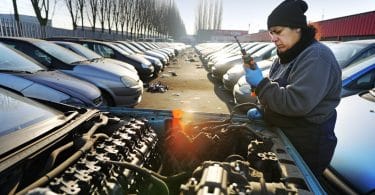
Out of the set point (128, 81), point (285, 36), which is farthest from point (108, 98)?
point (285, 36)

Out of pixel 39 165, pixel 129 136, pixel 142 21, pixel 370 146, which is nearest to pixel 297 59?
pixel 370 146

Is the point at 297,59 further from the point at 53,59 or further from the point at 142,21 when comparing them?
the point at 142,21

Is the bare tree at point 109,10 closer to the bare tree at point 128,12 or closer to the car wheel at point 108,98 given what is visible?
the bare tree at point 128,12

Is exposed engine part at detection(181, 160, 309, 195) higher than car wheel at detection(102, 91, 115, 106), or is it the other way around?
exposed engine part at detection(181, 160, 309, 195)

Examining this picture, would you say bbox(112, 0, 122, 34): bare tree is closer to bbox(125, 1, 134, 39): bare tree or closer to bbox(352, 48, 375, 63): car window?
bbox(125, 1, 134, 39): bare tree

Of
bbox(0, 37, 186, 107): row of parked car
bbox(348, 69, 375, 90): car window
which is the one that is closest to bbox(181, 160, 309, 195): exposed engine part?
bbox(0, 37, 186, 107): row of parked car

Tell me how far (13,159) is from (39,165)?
0.74ft

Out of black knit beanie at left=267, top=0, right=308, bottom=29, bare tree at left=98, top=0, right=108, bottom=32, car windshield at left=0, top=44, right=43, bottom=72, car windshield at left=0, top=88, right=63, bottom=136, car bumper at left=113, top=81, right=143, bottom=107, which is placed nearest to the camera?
car windshield at left=0, top=88, right=63, bottom=136

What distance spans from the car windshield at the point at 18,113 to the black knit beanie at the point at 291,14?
1.73 m

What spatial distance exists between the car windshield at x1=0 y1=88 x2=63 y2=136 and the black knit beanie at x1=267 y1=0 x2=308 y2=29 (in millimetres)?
1734

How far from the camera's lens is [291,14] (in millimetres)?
2332

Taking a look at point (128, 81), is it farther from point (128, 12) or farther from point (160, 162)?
point (128, 12)

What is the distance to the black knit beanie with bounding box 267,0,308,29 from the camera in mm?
2334

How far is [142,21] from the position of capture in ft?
160
